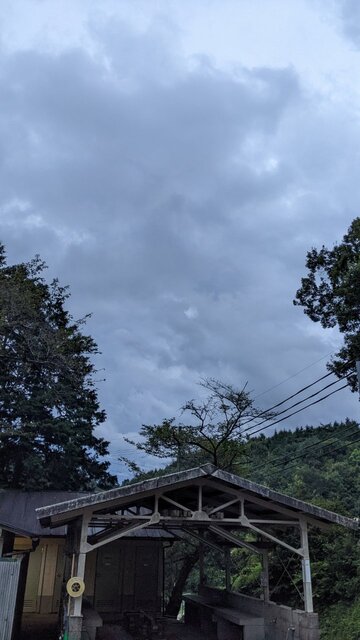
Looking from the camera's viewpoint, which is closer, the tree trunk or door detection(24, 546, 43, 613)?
door detection(24, 546, 43, 613)

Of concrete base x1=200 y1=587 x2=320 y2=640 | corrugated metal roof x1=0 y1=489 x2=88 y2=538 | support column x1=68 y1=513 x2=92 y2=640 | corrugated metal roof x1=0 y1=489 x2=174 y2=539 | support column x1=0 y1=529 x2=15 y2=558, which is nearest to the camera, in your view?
support column x1=68 y1=513 x2=92 y2=640

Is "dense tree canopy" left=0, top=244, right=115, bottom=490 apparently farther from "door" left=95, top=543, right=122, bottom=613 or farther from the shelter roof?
the shelter roof

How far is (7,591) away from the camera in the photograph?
31.1 feet

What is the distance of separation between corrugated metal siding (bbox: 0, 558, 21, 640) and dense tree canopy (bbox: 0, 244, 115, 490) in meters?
11.5

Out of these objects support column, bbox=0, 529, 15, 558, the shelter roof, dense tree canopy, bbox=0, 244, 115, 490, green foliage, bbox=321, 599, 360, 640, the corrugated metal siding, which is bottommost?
green foliage, bbox=321, 599, 360, 640

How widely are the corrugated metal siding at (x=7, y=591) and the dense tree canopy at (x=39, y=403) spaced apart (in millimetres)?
11463

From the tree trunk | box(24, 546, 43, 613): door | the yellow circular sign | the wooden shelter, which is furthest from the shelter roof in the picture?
box(24, 546, 43, 613): door

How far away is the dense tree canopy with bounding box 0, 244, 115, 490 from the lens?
856 inches

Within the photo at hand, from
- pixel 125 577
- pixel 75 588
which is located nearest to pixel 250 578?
pixel 125 577

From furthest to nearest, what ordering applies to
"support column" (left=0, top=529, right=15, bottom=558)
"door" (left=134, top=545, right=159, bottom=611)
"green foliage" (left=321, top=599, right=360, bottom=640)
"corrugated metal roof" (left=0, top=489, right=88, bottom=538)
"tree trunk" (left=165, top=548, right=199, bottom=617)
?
"tree trunk" (left=165, top=548, right=199, bottom=617)
"door" (left=134, top=545, right=159, bottom=611)
"corrugated metal roof" (left=0, top=489, right=88, bottom=538)
"support column" (left=0, top=529, right=15, bottom=558)
"green foliage" (left=321, top=599, right=360, bottom=640)

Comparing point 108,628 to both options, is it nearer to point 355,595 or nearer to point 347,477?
point 355,595

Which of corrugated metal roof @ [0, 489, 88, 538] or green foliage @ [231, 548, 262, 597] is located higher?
corrugated metal roof @ [0, 489, 88, 538]

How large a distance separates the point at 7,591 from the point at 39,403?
45.1ft

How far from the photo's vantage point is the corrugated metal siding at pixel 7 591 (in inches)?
371
